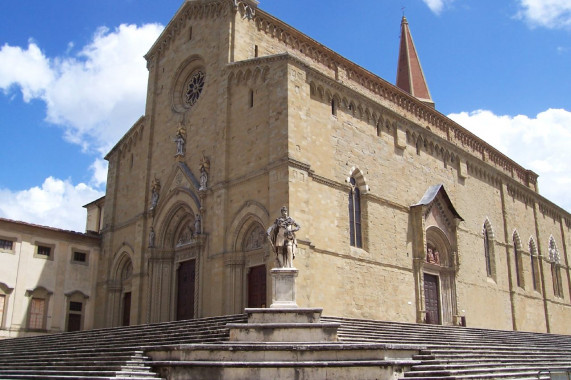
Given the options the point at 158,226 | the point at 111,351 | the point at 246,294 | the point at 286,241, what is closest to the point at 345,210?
the point at 246,294

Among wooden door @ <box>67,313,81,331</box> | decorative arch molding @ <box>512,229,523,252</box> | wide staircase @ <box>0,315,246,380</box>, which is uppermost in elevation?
decorative arch molding @ <box>512,229,523,252</box>

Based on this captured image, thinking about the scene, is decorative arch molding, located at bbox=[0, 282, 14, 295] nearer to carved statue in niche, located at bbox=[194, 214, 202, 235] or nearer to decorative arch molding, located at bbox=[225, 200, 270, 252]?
carved statue in niche, located at bbox=[194, 214, 202, 235]

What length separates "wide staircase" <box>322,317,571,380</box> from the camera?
14133 mm

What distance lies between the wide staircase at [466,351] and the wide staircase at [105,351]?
387 centimetres

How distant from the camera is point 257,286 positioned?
2161 cm

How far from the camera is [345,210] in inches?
907

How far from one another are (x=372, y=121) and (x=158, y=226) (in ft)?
35.9

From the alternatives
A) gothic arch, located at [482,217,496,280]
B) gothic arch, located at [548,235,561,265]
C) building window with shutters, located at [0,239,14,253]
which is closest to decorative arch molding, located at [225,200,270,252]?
building window with shutters, located at [0,239,14,253]

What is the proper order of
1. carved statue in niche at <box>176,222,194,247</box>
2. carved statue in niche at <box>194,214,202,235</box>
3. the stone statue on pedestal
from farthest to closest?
1. carved statue in niche at <box>176,222,194,247</box>
2. carved statue in niche at <box>194,214,202,235</box>
3. the stone statue on pedestal

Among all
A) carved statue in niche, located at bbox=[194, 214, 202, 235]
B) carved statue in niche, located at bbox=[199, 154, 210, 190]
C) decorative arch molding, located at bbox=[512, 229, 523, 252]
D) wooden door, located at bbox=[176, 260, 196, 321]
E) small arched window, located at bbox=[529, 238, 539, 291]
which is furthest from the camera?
small arched window, located at bbox=[529, 238, 539, 291]

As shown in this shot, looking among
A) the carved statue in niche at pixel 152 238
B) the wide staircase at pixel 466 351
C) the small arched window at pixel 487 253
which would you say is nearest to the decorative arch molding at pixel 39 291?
the carved statue in niche at pixel 152 238

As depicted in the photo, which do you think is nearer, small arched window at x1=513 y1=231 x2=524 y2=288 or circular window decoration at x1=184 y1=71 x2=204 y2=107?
circular window decoration at x1=184 y1=71 x2=204 y2=107

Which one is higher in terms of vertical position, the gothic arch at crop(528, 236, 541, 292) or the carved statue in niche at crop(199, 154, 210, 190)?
the carved statue in niche at crop(199, 154, 210, 190)

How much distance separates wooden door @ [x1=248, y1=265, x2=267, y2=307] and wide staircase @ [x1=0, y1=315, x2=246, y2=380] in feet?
12.2
